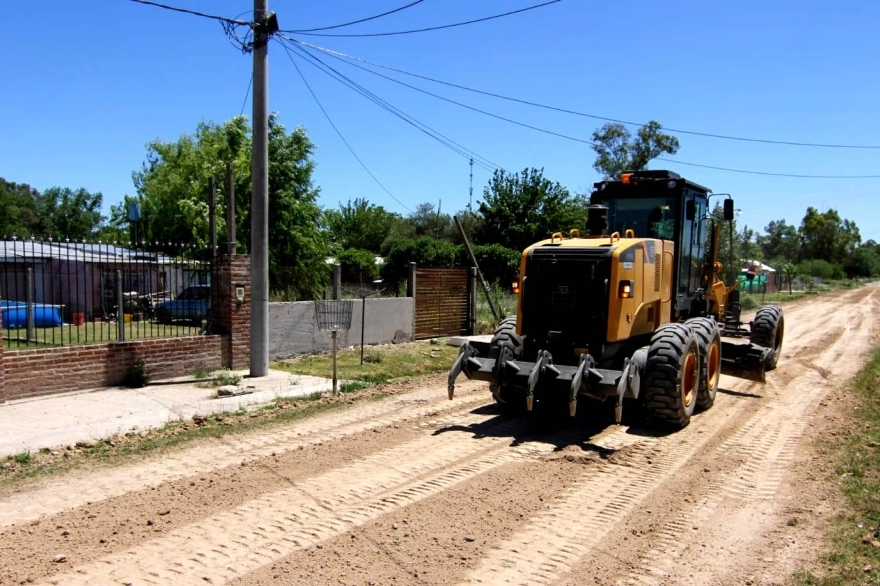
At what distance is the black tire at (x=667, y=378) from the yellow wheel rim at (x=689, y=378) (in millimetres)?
148

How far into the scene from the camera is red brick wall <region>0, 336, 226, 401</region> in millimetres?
9898

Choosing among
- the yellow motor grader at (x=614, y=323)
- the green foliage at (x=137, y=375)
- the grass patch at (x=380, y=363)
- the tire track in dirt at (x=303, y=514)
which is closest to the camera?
the tire track in dirt at (x=303, y=514)

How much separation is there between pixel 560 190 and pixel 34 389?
2724 centimetres

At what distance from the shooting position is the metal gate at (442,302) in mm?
17578

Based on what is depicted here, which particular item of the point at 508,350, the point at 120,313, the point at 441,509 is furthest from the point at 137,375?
the point at 441,509

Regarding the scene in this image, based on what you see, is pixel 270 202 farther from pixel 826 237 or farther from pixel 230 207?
pixel 826 237

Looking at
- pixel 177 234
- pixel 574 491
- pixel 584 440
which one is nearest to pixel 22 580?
pixel 574 491

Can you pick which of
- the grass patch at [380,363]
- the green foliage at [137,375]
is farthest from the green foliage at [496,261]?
the green foliage at [137,375]

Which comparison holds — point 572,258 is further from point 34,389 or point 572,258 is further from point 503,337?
point 34,389

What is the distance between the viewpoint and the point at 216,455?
7.52m

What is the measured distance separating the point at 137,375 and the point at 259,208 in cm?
338

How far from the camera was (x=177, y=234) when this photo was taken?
26.7 meters

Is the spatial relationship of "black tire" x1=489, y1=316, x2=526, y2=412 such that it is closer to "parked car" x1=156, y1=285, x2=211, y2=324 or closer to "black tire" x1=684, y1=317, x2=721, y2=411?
"black tire" x1=684, y1=317, x2=721, y2=411

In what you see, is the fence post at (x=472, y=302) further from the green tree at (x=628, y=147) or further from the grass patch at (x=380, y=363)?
the green tree at (x=628, y=147)
